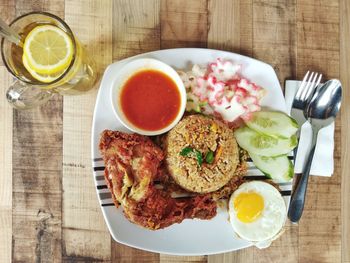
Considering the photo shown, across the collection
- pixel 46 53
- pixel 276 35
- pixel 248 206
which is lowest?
pixel 248 206

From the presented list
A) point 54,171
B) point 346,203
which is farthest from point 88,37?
point 346,203

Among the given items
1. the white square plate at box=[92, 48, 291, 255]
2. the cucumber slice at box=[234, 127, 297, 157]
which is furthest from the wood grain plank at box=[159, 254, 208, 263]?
the cucumber slice at box=[234, 127, 297, 157]

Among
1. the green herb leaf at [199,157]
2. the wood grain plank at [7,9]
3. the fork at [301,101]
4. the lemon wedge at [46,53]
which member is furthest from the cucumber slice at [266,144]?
the wood grain plank at [7,9]

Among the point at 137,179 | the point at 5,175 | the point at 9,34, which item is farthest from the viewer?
the point at 5,175

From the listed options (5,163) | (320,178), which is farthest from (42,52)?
(320,178)

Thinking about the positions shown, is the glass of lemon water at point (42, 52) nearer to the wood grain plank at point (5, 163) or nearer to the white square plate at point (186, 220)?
the white square plate at point (186, 220)

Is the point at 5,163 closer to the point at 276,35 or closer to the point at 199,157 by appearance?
the point at 199,157
